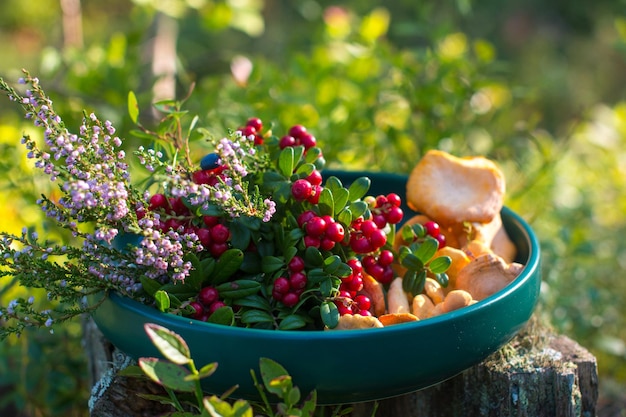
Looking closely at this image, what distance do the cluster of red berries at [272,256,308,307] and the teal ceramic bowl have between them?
0.11 m

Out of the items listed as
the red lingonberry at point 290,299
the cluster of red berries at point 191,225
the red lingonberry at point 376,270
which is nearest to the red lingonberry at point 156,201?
the cluster of red berries at point 191,225

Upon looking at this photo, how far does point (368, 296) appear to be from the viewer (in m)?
1.14

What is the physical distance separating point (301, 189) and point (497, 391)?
19.6 inches

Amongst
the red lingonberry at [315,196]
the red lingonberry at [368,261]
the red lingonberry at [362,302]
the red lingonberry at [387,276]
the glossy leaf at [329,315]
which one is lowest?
the red lingonberry at [387,276]

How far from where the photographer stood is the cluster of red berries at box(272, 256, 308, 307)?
1.05 meters

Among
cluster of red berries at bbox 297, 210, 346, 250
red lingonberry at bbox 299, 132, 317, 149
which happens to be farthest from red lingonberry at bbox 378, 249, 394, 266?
red lingonberry at bbox 299, 132, 317, 149

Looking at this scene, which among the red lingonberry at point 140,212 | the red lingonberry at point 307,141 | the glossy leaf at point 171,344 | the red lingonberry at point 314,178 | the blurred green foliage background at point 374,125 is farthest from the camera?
the blurred green foliage background at point 374,125

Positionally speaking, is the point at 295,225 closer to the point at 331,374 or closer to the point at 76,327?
the point at 331,374

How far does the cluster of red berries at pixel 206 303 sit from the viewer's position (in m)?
1.04

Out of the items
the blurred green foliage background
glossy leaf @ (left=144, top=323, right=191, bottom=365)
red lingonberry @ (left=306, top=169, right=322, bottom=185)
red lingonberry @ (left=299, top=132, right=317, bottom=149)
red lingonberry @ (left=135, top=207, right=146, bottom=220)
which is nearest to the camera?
glossy leaf @ (left=144, top=323, right=191, bottom=365)

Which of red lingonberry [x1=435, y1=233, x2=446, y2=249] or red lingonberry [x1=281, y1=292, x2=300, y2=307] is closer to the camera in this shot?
red lingonberry [x1=281, y1=292, x2=300, y2=307]

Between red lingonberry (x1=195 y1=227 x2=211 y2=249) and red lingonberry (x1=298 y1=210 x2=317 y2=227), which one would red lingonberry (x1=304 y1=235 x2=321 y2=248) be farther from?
red lingonberry (x1=195 y1=227 x2=211 y2=249)

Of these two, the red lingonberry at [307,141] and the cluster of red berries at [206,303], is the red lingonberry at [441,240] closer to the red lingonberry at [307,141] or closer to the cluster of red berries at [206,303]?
the red lingonberry at [307,141]

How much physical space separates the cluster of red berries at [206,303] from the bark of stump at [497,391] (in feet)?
0.83
